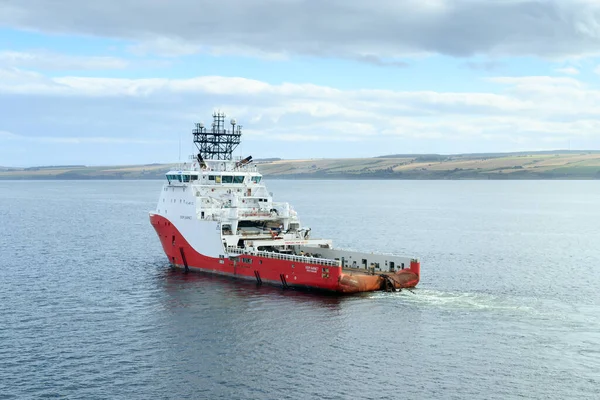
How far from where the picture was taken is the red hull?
159 feet

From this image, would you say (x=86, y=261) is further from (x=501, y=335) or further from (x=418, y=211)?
(x=418, y=211)

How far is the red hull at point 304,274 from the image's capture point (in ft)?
159

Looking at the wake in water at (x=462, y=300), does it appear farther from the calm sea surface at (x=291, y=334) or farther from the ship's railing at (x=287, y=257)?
the ship's railing at (x=287, y=257)

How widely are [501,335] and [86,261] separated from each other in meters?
43.0

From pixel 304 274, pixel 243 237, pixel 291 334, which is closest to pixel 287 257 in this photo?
pixel 304 274

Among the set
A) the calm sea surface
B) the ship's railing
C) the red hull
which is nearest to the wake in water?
the calm sea surface

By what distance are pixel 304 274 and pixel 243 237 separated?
8411mm

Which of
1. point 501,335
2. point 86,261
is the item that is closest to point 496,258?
point 501,335

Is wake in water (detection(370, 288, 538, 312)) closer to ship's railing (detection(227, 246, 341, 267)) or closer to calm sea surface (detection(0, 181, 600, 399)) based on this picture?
calm sea surface (detection(0, 181, 600, 399))

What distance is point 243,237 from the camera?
5650 centimetres

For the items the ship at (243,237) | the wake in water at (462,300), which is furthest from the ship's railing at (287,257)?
the wake in water at (462,300)

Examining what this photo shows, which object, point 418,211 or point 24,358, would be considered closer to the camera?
point 24,358

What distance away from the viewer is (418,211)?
148250 mm

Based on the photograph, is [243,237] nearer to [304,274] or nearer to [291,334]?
[304,274]
